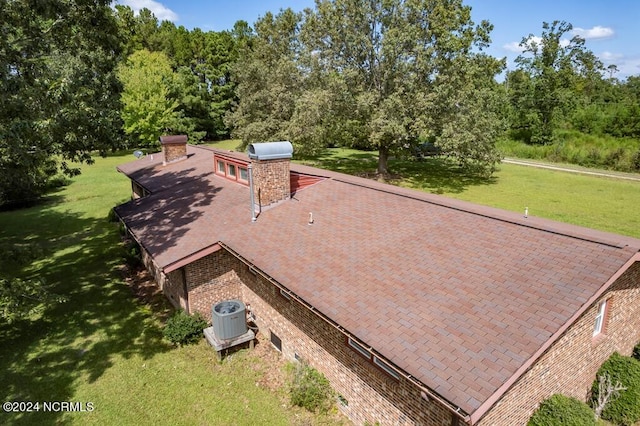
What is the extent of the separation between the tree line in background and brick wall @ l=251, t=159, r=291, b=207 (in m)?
6.63

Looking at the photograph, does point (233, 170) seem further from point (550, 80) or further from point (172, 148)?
point (550, 80)

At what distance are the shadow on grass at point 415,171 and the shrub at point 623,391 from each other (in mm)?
22148

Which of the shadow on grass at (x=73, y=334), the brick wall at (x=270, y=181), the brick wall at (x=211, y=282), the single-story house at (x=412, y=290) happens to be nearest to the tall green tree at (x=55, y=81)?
the shadow on grass at (x=73, y=334)

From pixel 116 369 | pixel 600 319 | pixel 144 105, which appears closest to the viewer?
pixel 600 319

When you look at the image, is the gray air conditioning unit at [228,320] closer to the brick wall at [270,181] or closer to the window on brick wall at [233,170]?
the brick wall at [270,181]

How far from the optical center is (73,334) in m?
12.5

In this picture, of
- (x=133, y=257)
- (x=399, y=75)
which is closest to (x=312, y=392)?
(x=133, y=257)

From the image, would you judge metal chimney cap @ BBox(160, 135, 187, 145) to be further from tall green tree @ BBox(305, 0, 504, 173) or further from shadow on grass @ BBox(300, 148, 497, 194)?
shadow on grass @ BBox(300, 148, 497, 194)

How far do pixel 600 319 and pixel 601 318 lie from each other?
36 mm

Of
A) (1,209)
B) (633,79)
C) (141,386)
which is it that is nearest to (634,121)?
(633,79)

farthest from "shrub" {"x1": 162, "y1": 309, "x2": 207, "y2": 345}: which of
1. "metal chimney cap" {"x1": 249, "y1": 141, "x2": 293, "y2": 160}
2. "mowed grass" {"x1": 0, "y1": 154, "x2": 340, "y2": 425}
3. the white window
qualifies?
the white window

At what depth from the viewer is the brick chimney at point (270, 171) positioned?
528 inches

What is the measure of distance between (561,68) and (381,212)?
186ft

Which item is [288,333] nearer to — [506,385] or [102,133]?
[506,385]
